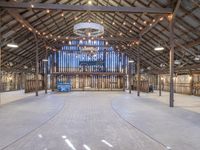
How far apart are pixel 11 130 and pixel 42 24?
51.2 feet

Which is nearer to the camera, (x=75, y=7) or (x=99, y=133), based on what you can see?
(x=99, y=133)

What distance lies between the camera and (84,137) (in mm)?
7109

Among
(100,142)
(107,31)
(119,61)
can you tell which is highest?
(107,31)

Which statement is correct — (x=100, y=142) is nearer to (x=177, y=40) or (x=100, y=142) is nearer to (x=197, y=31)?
(x=197, y=31)


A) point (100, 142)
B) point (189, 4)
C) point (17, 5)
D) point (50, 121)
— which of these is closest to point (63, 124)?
point (50, 121)

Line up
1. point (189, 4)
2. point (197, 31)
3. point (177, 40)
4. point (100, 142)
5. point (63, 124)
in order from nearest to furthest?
point (100, 142), point (63, 124), point (189, 4), point (197, 31), point (177, 40)

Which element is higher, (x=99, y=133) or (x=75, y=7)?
(x=75, y=7)

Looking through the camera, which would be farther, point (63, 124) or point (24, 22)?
point (24, 22)

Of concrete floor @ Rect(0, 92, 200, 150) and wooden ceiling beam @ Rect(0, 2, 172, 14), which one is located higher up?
wooden ceiling beam @ Rect(0, 2, 172, 14)

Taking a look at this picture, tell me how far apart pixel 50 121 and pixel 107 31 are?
21472 millimetres

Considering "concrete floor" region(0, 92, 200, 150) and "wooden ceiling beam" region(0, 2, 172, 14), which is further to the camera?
"wooden ceiling beam" region(0, 2, 172, 14)

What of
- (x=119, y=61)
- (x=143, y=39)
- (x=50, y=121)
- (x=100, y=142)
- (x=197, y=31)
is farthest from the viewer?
(x=119, y=61)

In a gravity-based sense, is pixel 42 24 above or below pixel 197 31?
above

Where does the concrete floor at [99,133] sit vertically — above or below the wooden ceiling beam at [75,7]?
below
